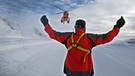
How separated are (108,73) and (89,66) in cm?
388

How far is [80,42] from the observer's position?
391cm

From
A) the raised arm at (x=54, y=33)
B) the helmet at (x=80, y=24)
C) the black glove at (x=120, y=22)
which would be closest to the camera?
the black glove at (x=120, y=22)

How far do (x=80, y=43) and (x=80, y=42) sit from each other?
0.02m

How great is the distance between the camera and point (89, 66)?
4094 millimetres

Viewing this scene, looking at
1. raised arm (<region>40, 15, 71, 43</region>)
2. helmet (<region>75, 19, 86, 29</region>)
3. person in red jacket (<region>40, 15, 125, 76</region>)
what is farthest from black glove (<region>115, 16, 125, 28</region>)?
raised arm (<region>40, 15, 71, 43</region>)

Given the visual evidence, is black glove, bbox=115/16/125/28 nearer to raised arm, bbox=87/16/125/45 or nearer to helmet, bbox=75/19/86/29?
raised arm, bbox=87/16/125/45

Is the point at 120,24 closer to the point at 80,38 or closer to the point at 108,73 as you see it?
the point at 80,38

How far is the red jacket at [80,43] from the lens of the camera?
12.8ft

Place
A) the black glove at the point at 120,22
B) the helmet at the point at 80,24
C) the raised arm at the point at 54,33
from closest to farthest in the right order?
the black glove at the point at 120,22, the helmet at the point at 80,24, the raised arm at the point at 54,33

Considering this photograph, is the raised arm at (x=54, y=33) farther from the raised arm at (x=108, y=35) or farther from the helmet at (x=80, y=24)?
the raised arm at (x=108, y=35)

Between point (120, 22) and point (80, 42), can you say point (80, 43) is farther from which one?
point (120, 22)

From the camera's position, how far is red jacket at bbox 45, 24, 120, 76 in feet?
12.8

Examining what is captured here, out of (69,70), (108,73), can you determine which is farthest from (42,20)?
(108,73)

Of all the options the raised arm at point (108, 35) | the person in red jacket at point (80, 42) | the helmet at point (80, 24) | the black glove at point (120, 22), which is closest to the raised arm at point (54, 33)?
the person in red jacket at point (80, 42)
